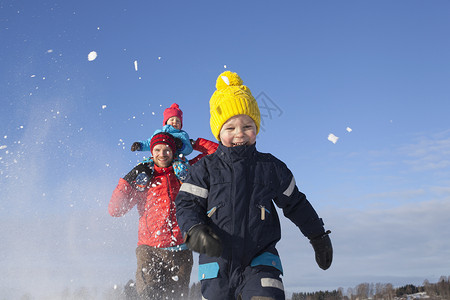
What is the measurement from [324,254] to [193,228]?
136cm

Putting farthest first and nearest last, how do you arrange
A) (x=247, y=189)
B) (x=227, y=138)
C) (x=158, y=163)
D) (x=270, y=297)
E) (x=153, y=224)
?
(x=158, y=163)
(x=153, y=224)
(x=227, y=138)
(x=247, y=189)
(x=270, y=297)

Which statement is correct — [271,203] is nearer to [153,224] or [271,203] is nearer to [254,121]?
[254,121]

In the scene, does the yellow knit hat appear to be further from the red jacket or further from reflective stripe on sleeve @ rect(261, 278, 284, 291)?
the red jacket

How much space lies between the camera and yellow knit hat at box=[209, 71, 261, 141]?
12.6ft

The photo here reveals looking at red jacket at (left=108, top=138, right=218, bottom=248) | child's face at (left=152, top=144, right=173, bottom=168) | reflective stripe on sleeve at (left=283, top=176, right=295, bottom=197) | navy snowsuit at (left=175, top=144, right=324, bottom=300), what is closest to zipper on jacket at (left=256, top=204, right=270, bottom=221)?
navy snowsuit at (left=175, top=144, right=324, bottom=300)

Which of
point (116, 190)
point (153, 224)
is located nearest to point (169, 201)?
point (153, 224)

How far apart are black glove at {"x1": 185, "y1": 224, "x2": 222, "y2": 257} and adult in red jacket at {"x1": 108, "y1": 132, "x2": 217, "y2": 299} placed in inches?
112

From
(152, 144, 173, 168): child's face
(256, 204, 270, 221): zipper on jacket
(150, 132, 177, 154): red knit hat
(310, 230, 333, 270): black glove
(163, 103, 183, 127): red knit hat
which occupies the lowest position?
(310, 230, 333, 270): black glove

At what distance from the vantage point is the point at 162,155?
20.9 ft

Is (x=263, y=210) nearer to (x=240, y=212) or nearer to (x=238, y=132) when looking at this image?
(x=240, y=212)

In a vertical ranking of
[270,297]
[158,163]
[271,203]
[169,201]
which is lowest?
[270,297]

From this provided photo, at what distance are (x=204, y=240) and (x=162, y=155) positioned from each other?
3.44 metres

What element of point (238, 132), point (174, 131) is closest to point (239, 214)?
point (238, 132)

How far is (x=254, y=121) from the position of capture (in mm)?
3945
